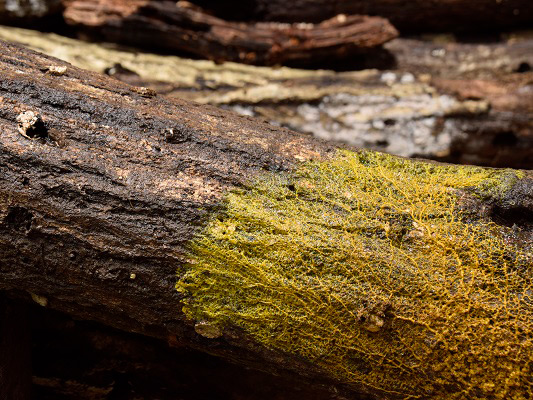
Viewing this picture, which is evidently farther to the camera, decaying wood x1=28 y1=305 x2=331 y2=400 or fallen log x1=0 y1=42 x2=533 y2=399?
decaying wood x1=28 y1=305 x2=331 y2=400

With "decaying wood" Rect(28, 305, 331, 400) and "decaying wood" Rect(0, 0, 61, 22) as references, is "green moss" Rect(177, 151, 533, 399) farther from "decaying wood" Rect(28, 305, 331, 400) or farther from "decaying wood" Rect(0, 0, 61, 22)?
"decaying wood" Rect(0, 0, 61, 22)

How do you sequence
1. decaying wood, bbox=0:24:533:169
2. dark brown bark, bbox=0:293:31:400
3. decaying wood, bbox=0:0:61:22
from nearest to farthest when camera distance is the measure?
dark brown bark, bbox=0:293:31:400
decaying wood, bbox=0:24:533:169
decaying wood, bbox=0:0:61:22

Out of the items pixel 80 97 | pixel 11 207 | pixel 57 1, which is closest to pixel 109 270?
pixel 11 207

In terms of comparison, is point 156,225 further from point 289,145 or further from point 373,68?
point 373,68

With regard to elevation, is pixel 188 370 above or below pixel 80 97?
below

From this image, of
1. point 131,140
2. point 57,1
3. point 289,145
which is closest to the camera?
point 131,140

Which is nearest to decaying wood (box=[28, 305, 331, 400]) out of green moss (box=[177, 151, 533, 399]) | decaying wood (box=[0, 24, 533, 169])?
green moss (box=[177, 151, 533, 399])
